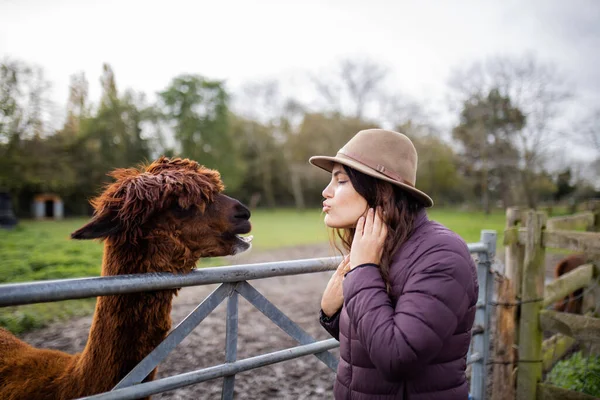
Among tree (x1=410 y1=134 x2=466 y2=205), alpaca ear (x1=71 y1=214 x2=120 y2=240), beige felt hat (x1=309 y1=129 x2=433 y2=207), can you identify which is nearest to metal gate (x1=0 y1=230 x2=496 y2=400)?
alpaca ear (x1=71 y1=214 x2=120 y2=240)

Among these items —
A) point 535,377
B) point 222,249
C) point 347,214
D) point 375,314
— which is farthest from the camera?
point 535,377

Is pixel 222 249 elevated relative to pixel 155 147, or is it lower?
lower

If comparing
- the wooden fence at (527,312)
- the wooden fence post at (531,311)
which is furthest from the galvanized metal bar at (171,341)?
the wooden fence post at (531,311)

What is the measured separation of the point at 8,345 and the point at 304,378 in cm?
307

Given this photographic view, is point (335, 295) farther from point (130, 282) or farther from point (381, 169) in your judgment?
point (130, 282)

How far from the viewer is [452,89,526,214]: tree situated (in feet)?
82.6

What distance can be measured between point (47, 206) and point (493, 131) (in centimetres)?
3319

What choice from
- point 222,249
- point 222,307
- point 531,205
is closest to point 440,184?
point 531,205

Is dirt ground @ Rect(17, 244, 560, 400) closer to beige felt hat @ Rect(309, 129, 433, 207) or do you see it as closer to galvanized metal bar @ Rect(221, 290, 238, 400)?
galvanized metal bar @ Rect(221, 290, 238, 400)

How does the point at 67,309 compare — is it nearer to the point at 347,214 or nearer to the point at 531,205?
the point at 347,214

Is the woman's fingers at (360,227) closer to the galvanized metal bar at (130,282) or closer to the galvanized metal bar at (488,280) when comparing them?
the galvanized metal bar at (130,282)

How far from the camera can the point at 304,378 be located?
4.41 m

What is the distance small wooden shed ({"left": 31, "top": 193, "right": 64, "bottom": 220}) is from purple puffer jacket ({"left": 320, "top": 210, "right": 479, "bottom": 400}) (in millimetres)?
33163

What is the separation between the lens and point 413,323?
3.89 ft
